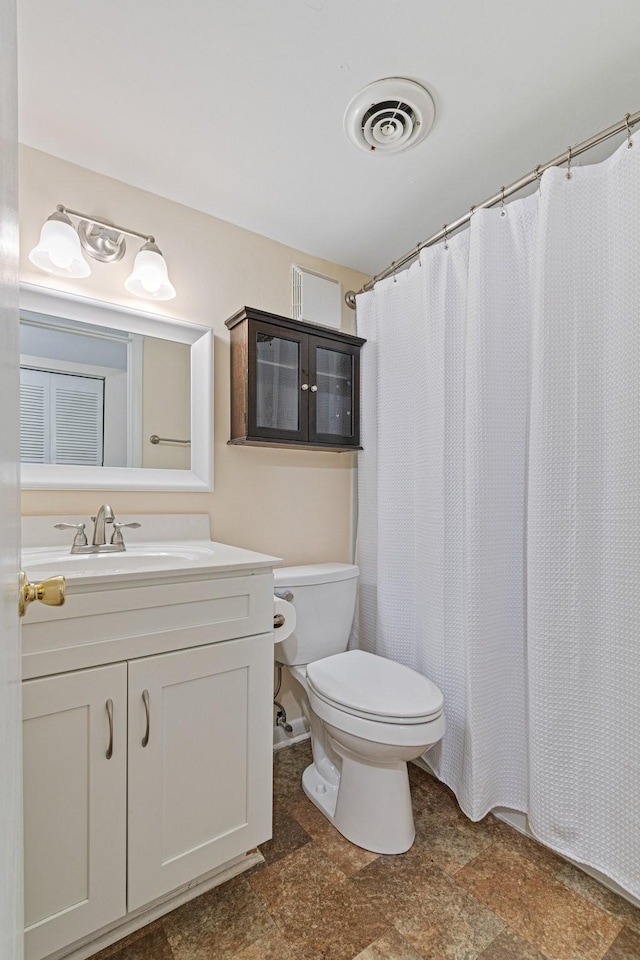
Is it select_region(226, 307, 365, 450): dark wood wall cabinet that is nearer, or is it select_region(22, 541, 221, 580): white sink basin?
select_region(22, 541, 221, 580): white sink basin

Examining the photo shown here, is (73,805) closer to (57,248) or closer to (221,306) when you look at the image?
(57,248)

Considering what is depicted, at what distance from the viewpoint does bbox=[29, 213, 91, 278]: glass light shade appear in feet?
4.42

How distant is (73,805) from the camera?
960 mm

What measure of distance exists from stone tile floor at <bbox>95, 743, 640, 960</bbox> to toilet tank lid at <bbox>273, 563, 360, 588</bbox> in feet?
2.53

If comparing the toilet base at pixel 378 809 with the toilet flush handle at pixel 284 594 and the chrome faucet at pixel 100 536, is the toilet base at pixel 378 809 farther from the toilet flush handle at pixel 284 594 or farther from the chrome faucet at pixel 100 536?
the chrome faucet at pixel 100 536

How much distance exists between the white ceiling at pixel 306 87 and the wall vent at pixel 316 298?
12.9 inches

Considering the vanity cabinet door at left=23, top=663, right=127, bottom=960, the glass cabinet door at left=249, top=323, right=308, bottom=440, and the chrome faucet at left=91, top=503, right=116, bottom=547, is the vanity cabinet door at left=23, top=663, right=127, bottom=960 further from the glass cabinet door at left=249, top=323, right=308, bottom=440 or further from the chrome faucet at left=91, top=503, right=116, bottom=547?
the glass cabinet door at left=249, top=323, right=308, bottom=440

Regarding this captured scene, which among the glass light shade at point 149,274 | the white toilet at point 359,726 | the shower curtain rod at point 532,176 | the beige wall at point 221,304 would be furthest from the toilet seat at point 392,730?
the shower curtain rod at point 532,176

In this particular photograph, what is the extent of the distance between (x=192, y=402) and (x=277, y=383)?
0.34m

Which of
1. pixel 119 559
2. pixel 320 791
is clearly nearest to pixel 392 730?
pixel 320 791

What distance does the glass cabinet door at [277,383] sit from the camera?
1.70 meters

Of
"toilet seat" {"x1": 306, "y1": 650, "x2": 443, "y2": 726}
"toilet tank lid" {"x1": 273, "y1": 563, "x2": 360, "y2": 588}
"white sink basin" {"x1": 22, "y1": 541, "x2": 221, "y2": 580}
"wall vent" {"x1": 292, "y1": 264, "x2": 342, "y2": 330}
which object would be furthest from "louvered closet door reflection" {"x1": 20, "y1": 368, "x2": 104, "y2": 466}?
"toilet seat" {"x1": 306, "y1": 650, "x2": 443, "y2": 726}

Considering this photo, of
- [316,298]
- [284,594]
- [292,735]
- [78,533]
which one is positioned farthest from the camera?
[316,298]

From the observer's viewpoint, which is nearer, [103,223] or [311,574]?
[103,223]
